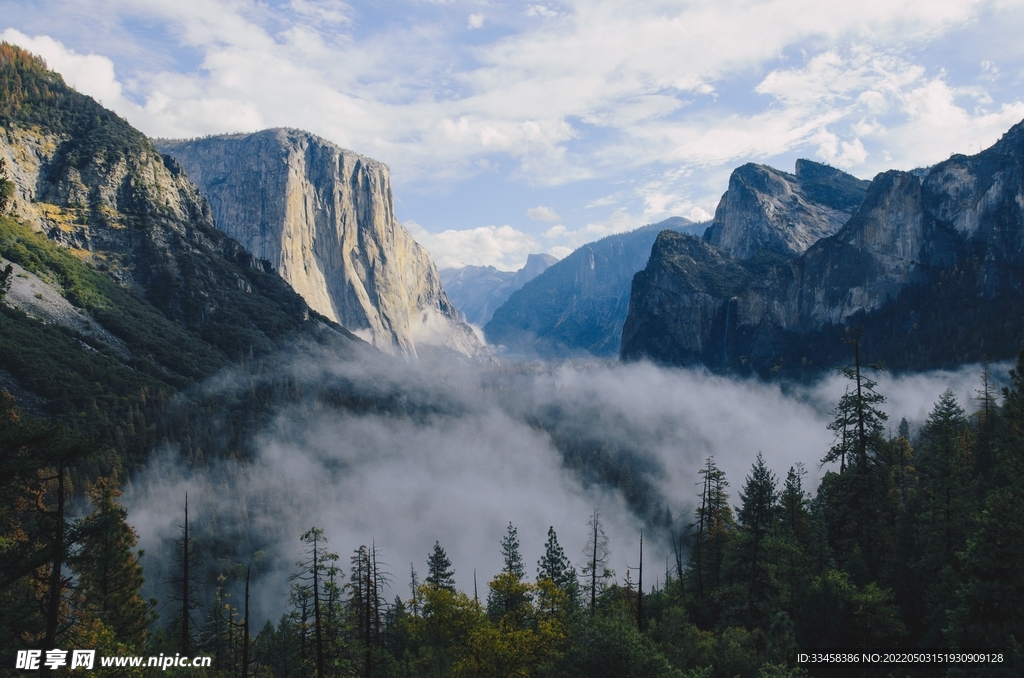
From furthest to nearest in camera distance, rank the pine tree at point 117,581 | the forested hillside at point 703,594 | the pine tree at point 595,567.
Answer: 1. the pine tree at point 595,567
2. the pine tree at point 117,581
3. the forested hillside at point 703,594

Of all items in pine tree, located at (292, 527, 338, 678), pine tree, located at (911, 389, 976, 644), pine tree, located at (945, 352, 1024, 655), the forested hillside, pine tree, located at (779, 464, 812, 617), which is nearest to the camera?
the forested hillside

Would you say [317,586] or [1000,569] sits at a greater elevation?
[1000,569]

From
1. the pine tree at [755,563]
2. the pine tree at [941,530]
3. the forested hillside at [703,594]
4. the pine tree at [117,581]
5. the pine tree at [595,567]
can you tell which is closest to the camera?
the forested hillside at [703,594]

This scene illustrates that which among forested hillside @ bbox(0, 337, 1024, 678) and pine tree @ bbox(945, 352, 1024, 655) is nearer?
forested hillside @ bbox(0, 337, 1024, 678)

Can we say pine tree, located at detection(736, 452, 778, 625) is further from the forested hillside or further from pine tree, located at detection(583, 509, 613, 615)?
pine tree, located at detection(583, 509, 613, 615)

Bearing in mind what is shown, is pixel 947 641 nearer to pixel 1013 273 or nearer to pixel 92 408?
pixel 92 408

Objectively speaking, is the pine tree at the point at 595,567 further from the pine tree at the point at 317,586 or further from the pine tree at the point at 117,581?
the pine tree at the point at 117,581

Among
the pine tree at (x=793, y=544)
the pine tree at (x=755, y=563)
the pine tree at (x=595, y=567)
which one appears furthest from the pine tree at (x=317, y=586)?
the pine tree at (x=793, y=544)

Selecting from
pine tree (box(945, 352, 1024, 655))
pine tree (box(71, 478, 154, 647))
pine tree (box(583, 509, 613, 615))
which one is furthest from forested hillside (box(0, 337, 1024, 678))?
pine tree (box(583, 509, 613, 615))

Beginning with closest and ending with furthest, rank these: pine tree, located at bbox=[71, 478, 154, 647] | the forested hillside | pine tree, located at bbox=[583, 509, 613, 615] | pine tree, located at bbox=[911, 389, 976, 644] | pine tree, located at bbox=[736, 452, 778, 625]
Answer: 1. the forested hillside
2. pine tree, located at bbox=[911, 389, 976, 644]
3. pine tree, located at bbox=[71, 478, 154, 647]
4. pine tree, located at bbox=[736, 452, 778, 625]
5. pine tree, located at bbox=[583, 509, 613, 615]

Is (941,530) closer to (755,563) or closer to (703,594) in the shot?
(755,563)

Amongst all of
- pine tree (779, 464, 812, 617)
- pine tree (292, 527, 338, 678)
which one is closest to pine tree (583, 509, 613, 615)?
pine tree (779, 464, 812, 617)

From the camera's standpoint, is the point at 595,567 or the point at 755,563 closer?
the point at 755,563

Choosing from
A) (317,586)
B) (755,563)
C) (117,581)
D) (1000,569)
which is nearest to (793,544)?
(755,563)
